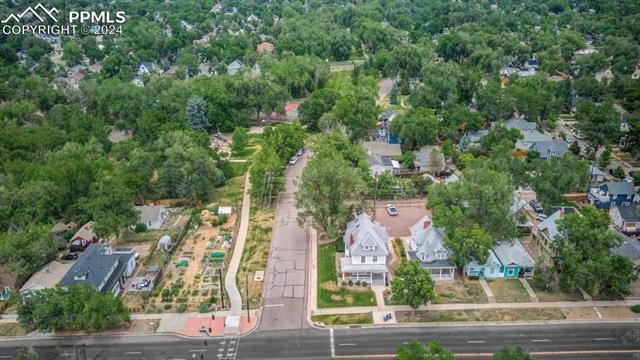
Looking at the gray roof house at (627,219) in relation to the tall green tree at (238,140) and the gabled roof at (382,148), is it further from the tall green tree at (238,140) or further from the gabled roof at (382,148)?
the tall green tree at (238,140)

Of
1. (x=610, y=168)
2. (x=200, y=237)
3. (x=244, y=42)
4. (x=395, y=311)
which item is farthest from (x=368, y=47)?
(x=395, y=311)

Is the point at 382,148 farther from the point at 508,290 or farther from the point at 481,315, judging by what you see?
the point at 481,315

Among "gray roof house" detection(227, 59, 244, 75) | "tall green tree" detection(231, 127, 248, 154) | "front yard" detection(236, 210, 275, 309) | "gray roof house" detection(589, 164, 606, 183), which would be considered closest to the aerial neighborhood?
"front yard" detection(236, 210, 275, 309)

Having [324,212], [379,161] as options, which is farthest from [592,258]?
[379,161]

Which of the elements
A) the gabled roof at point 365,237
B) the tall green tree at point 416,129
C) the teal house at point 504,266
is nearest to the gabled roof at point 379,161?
the tall green tree at point 416,129

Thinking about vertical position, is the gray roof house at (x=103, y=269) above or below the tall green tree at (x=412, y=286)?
above

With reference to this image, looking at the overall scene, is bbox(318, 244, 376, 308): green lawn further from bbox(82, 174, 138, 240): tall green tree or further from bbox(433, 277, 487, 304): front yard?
bbox(82, 174, 138, 240): tall green tree
